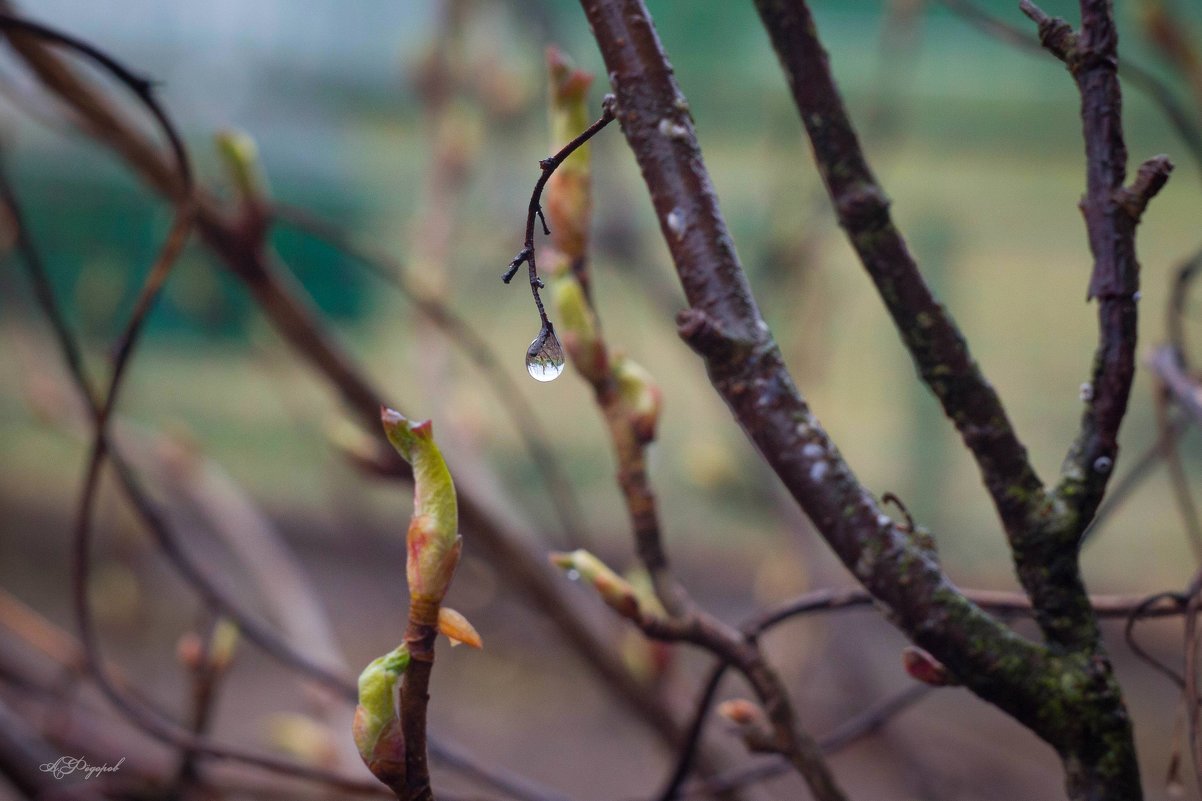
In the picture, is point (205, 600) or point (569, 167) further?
point (205, 600)

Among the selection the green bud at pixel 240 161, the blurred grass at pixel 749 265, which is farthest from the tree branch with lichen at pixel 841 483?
the blurred grass at pixel 749 265

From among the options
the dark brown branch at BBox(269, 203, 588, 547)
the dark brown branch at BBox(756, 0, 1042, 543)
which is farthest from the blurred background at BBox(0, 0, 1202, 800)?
the dark brown branch at BBox(756, 0, 1042, 543)

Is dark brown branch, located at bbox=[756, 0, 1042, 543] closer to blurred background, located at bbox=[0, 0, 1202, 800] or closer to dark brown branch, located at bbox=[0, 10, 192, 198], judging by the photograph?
dark brown branch, located at bbox=[0, 10, 192, 198]

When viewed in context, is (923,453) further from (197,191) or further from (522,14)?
(197,191)

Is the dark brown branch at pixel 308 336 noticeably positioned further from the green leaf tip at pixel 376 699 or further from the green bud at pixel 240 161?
the green leaf tip at pixel 376 699

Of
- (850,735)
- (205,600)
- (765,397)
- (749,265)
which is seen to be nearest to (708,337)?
(765,397)

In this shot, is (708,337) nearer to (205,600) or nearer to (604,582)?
(604,582)

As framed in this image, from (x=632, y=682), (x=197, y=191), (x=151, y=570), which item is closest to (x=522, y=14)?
(x=197, y=191)
